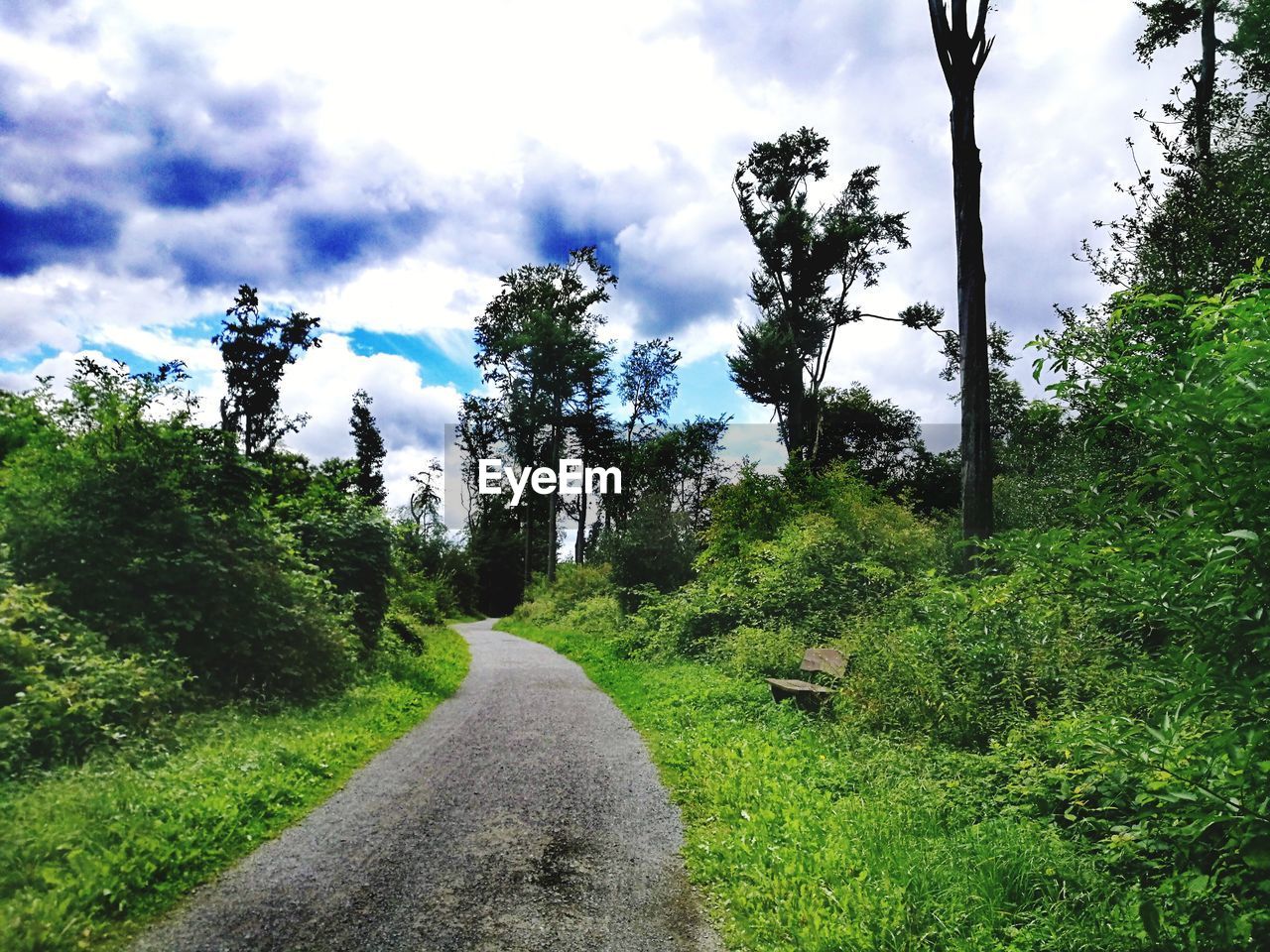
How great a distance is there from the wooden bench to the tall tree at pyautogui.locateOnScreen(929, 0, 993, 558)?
10.5ft

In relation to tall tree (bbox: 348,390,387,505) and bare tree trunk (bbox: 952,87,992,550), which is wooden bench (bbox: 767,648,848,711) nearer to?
bare tree trunk (bbox: 952,87,992,550)

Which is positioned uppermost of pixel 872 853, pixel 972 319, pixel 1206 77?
pixel 1206 77

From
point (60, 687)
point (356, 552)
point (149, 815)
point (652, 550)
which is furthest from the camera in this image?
point (652, 550)

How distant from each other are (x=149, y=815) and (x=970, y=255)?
12559mm

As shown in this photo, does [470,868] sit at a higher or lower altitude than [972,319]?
lower

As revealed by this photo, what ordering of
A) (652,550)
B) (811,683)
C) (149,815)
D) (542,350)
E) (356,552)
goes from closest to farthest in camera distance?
(149,815) → (811,683) → (356,552) → (652,550) → (542,350)

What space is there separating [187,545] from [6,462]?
2.36 meters

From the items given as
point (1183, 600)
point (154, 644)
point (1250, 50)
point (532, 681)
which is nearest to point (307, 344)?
point (532, 681)

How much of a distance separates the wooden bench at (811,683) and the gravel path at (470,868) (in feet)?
8.02

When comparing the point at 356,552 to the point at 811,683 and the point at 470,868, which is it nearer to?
the point at 811,683

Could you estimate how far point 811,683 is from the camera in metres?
10.2

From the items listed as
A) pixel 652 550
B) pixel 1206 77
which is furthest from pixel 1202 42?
pixel 652 550

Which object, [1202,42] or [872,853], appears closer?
[872,853]

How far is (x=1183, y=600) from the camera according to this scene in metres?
3.04
